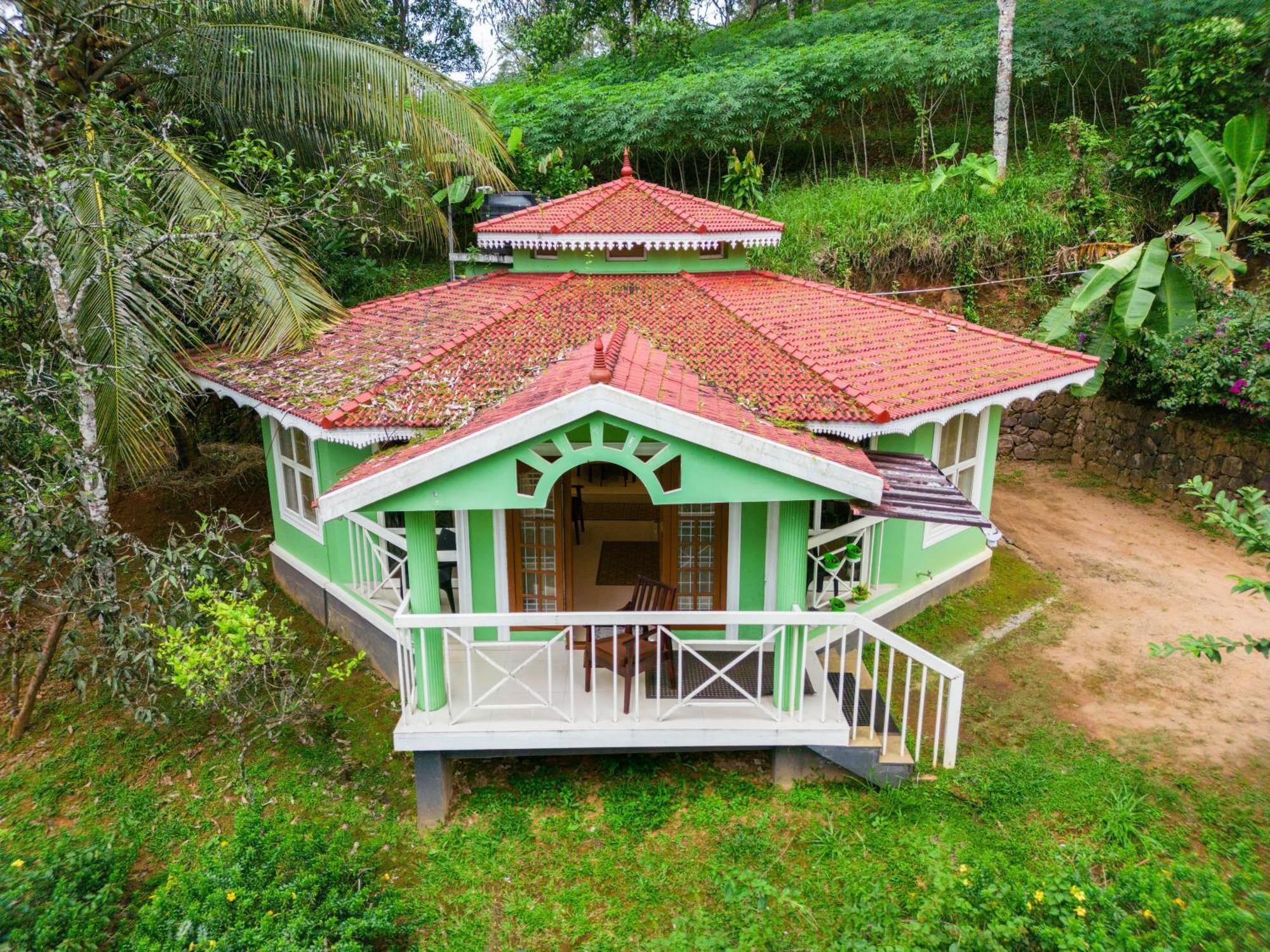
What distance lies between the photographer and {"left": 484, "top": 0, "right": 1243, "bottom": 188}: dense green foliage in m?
19.5

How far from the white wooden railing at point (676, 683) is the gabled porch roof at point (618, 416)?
1143 millimetres

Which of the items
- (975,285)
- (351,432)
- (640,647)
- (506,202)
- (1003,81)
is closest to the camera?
(640,647)

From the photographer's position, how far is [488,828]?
22.4ft

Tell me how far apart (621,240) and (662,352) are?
3150 millimetres

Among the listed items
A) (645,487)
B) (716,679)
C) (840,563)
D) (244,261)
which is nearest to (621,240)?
(645,487)

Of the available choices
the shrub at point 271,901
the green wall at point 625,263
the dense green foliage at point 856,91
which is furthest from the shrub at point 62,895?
the dense green foliage at point 856,91

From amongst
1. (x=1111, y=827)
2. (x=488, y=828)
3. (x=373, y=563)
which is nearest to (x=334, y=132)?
(x=373, y=563)

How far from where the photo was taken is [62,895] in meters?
5.64

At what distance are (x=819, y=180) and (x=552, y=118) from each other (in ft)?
23.8

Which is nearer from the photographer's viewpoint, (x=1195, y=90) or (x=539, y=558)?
(x=539, y=558)

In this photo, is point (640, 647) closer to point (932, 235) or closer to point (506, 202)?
point (506, 202)

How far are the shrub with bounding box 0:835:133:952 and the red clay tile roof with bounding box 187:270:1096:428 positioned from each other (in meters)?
4.17

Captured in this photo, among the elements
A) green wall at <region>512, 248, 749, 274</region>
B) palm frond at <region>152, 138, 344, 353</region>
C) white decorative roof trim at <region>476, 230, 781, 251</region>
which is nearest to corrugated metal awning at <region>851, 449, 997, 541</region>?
white decorative roof trim at <region>476, 230, 781, 251</region>

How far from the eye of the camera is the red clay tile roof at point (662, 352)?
8.23 meters
